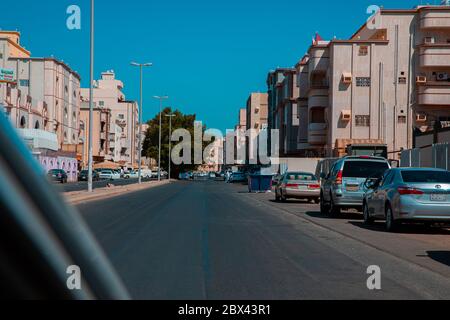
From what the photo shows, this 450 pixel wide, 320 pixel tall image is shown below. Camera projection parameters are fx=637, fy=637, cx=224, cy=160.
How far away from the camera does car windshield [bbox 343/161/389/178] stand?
66.6 feet

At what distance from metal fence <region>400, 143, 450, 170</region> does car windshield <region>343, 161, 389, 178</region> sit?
7419mm

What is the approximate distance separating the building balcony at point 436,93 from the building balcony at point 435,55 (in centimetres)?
160

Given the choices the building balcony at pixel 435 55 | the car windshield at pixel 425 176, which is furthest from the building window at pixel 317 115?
the car windshield at pixel 425 176

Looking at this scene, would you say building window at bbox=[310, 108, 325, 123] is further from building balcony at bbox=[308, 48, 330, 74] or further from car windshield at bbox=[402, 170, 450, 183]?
car windshield at bbox=[402, 170, 450, 183]

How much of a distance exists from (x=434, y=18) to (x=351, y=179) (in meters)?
38.5

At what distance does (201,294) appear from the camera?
7.21 metres

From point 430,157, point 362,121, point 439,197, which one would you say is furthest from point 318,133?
point 439,197

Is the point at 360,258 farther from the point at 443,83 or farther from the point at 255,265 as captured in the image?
the point at 443,83

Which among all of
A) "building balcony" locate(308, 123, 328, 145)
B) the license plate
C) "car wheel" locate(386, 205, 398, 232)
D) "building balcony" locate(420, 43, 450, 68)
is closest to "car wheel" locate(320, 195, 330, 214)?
"car wheel" locate(386, 205, 398, 232)

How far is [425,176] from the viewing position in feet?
50.6

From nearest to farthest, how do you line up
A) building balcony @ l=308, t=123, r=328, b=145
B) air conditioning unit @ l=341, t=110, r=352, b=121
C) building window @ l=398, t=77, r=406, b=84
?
1. air conditioning unit @ l=341, t=110, r=352, b=121
2. building window @ l=398, t=77, r=406, b=84
3. building balcony @ l=308, t=123, r=328, b=145

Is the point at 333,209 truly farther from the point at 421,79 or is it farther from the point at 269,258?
the point at 421,79

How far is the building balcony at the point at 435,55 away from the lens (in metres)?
52.2

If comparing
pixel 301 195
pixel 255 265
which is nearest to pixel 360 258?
pixel 255 265
